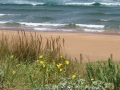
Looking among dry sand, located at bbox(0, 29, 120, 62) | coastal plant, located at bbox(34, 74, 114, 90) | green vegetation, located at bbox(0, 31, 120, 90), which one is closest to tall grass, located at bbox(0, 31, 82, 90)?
green vegetation, located at bbox(0, 31, 120, 90)

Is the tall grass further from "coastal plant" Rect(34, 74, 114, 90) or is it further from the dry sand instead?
the dry sand

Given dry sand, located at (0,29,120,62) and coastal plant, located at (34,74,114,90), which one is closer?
coastal plant, located at (34,74,114,90)

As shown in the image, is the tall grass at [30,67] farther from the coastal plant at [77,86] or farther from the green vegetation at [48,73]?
the coastal plant at [77,86]

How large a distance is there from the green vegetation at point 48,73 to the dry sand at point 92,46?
9.68 ft

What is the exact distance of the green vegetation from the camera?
4.79 metres

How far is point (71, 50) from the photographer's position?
38.9 ft

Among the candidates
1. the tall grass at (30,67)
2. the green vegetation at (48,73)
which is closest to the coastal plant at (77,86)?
the green vegetation at (48,73)

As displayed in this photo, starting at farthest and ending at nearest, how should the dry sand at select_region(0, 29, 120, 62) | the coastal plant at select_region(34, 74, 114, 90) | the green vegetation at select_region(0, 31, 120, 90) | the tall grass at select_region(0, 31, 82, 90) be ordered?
the dry sand at select_region(0, 29, 120, 62)
the tall grass at select_region(0, 31, 82, 90)
the green vegetation at select_region(0, 31, 120, 90)
the coastal plant at select_region(34, 74, 114, 90)

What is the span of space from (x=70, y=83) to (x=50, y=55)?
2.31 metres

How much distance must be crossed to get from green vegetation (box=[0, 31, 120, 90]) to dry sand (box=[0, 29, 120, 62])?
295 centimetres

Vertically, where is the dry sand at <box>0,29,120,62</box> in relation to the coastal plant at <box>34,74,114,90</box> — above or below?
below

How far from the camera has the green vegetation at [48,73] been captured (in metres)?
4.79

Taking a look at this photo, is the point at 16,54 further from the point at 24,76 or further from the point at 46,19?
the point at 46,19

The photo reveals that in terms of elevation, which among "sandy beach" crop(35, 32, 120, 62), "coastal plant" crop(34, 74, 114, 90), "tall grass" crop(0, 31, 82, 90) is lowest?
"sandy beach" crop(35, 32, 120, 62)
